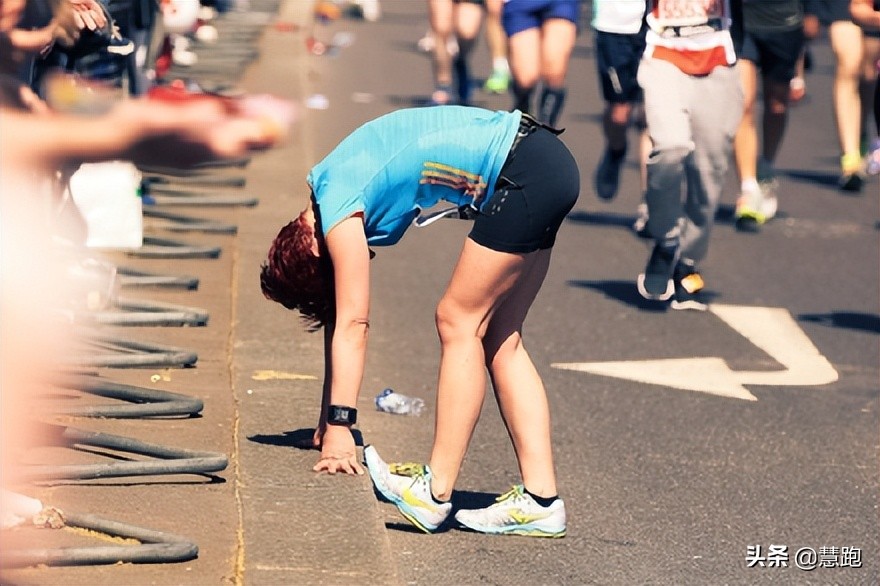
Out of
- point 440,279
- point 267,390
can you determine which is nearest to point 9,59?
point 267,390

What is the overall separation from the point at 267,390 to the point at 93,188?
1.68 metres

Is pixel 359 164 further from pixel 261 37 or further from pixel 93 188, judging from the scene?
pixel 261 37

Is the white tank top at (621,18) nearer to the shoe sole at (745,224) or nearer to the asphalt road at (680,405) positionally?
the asphalt road at (680,405)

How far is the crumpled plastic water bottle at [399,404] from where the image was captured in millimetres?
7395

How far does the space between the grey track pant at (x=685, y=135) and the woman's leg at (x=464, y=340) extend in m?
3.69

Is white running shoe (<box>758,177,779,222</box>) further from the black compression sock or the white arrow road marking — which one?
the black compression sock

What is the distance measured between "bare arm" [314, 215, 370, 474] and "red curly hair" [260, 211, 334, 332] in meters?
0.08

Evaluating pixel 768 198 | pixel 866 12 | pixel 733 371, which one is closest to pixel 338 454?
pixel 733 371

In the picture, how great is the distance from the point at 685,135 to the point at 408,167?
3925 mm

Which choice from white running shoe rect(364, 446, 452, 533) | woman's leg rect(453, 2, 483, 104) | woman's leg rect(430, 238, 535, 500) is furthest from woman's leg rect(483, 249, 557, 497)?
woman's leg rect(453, 2, 483, 104)

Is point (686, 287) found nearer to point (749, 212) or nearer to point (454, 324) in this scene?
point (749, 212)

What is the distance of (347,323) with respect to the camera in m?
5.78

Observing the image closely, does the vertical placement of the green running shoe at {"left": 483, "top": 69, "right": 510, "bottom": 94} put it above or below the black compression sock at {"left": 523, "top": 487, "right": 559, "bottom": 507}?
below

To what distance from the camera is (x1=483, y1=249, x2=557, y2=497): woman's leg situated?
5957 mm
